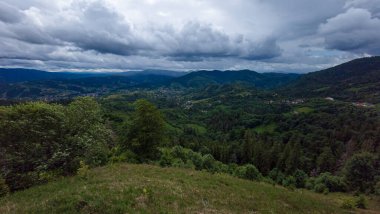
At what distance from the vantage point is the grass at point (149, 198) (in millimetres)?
15289

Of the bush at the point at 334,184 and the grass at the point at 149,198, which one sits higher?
the grass at the point at 149,198

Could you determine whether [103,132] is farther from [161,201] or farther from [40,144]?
[161,201]

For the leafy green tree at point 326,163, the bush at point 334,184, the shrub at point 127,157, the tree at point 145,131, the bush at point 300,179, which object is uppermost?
the tree at point 145,131

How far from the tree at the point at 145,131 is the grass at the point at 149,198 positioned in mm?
23677

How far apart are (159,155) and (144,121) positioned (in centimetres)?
828

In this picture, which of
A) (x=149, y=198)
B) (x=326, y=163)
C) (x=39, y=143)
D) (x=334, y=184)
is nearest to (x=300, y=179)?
(x=334, y=184)

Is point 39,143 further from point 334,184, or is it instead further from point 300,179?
point 300,179

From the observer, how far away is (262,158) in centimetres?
12238

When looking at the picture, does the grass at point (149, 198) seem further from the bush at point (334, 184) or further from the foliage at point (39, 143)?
the bush at point (334, 184)

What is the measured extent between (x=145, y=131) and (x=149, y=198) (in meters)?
34.5

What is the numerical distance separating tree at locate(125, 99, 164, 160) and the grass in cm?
2368

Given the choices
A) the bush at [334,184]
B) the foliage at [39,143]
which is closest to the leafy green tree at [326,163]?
the bush at [334,184]

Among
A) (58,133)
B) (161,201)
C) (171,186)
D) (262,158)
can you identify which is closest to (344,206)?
(171,186)

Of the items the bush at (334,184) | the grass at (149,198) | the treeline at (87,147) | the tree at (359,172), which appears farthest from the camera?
the tree at (359,172)
